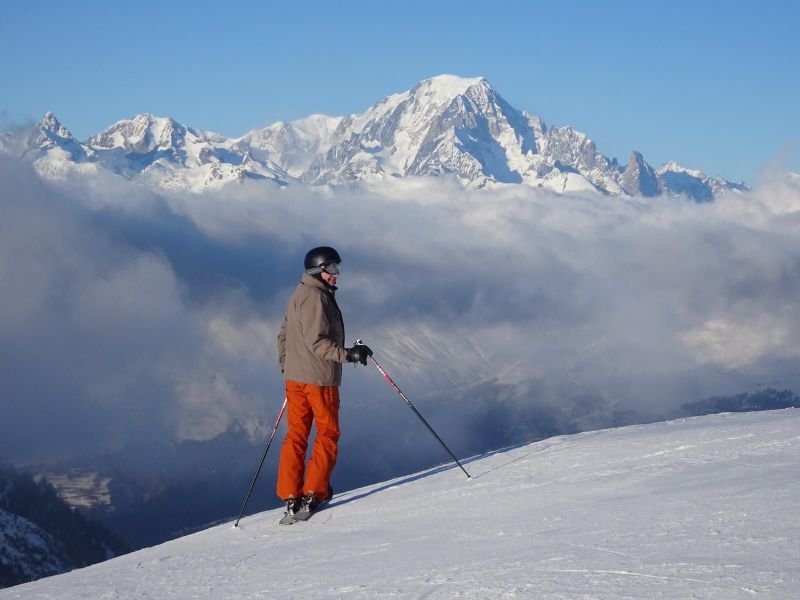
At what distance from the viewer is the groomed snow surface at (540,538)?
627 centimetres

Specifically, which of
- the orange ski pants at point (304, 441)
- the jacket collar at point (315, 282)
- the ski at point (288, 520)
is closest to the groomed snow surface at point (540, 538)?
the ski at point (288, 520)

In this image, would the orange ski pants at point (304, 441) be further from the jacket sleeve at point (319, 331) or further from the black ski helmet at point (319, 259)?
the black ski helmet at point (319, 259)

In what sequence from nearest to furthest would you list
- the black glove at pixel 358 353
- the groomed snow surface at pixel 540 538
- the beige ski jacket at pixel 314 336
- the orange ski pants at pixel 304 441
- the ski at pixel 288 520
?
the groomed snow surface at pixel 540 538, the ski at pixel 288 520, the black glove at pixel 358 353, the beige ski jacket at pixel 314 336, the orange ski pants at pixel 304 441

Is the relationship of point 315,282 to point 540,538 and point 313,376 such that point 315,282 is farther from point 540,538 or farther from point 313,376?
point 540,538

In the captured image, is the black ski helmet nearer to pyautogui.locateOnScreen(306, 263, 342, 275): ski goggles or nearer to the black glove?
pyautogui.locateOnScreen(306, 263, 342, 275): ski goggles

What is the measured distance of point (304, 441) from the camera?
11023mm

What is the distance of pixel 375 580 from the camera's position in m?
6.97

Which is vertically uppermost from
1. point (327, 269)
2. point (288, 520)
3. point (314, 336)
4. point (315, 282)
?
point (327, 269)

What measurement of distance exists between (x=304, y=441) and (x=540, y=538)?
4.07 m

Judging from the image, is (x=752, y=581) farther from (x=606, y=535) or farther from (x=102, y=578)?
(x=102, y=578)

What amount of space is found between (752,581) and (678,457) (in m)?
5.15

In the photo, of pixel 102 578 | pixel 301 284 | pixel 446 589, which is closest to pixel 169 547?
pixel 102 578

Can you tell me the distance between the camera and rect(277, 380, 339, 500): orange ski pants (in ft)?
35.1

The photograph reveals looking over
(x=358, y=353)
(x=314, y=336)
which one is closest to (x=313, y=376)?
(x=314, y=336)
